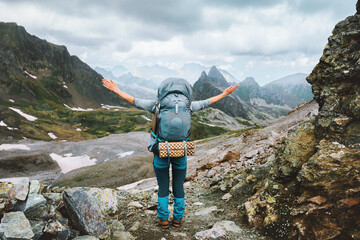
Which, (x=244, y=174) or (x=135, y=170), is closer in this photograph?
(x=244, y=174)

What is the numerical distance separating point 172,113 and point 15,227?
4745 millimetres

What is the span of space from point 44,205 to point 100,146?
6849 cm

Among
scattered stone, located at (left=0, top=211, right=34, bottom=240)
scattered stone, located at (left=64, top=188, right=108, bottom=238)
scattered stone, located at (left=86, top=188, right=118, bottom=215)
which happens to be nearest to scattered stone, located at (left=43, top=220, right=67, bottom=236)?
scattered stone, located at (left=64, top=188, right=108, bottom=238)

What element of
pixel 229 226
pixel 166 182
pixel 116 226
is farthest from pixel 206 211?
pixel 116 226

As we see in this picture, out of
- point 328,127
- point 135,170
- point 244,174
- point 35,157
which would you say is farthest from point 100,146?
point 328,127

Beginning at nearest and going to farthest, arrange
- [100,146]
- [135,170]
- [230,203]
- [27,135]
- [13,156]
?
1. [230,203]
2. [135,170]
3. [13,156]
4. [100,146]
5. [27,135]

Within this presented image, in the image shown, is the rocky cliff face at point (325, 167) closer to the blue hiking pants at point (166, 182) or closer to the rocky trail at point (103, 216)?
the rocky trail at point (103, 216)

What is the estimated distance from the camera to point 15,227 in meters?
4.86

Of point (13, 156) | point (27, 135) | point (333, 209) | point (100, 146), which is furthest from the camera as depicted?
point (27, 135)

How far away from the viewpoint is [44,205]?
6.10 m

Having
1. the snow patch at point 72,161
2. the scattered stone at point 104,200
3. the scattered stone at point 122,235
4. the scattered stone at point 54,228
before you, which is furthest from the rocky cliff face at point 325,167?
the snow patch at point 72,161

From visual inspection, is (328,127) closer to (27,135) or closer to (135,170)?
(135,170)

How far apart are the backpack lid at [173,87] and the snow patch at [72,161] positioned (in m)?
59.1

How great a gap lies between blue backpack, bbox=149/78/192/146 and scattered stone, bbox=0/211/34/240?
390 cm
